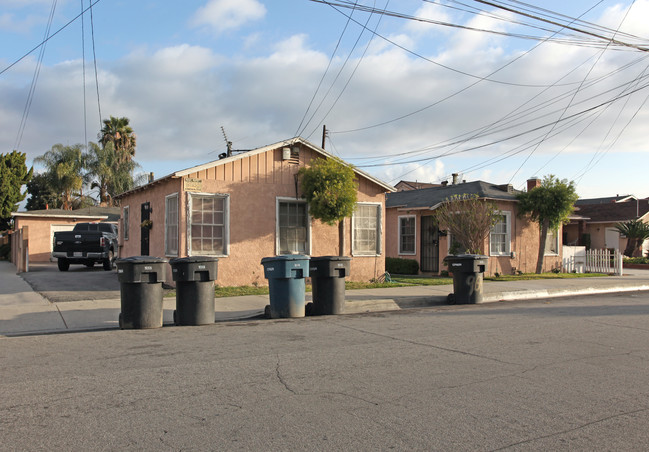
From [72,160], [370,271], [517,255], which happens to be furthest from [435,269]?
[72,160]

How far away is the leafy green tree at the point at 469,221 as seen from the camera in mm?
19312

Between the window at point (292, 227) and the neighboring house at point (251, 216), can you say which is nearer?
the neighboring house at point (251, 216)

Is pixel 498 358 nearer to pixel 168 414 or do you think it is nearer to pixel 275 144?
pixel 168 414

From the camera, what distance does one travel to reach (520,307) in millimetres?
12805

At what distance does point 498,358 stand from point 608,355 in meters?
1.52

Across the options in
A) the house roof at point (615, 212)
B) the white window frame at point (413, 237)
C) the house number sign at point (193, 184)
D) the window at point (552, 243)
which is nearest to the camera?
the house number sign at point (193, 184)

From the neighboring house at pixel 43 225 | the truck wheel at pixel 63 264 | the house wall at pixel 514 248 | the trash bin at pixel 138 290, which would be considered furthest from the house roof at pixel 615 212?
the trash bin at pixel 138 290

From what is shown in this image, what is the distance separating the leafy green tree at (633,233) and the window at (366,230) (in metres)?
19.6

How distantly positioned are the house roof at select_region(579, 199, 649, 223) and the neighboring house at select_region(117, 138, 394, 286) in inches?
770

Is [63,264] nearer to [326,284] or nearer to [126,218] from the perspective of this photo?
[126,218]

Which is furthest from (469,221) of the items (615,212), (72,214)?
(72,214)

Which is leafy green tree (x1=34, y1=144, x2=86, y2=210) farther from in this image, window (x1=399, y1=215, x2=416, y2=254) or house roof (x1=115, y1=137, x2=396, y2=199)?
window (x1=399, y1=215, x2=416, y2=254)

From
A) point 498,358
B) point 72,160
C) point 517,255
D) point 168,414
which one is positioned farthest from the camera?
point 72,160

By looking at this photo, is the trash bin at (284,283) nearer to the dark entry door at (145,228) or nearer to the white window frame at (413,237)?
the dark entry door at (145,228)
